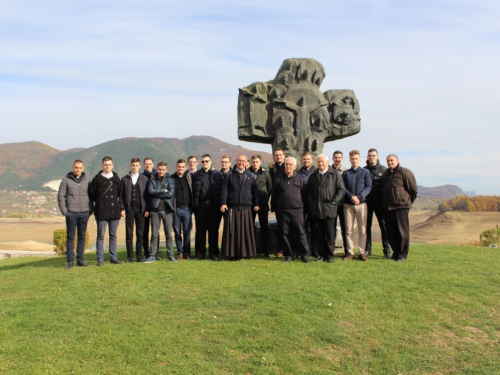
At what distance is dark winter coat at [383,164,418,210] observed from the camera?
298 inches

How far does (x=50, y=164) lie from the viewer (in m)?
121

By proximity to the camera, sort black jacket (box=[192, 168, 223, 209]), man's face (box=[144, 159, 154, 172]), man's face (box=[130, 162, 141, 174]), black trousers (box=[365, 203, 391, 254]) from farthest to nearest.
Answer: man's face (box=[144, 159, 154, 172]) → black jacket (box=[192, 168, 223, 209]) → black trousers (box=[365, 203, 391, 254]) → man's face (box=[130, 162, 141, 174])

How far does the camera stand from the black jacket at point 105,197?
7.74 m

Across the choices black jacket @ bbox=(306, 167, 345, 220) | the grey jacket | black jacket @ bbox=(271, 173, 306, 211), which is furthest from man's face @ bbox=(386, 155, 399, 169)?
the grey jacket

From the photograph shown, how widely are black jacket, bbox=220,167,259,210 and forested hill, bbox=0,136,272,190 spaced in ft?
277

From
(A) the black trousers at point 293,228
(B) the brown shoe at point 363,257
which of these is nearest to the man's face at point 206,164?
(A) the black trousers at point 293,228

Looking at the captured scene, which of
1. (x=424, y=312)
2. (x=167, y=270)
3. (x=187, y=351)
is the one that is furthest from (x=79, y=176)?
(x=424, y=312)

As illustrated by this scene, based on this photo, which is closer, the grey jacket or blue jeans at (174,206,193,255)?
the grey jacket

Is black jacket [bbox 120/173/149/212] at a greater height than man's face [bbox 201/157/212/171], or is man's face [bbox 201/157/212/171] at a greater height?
man's face [bbox 201/157/212/171]

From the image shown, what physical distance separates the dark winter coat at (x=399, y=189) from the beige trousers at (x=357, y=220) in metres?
0.38

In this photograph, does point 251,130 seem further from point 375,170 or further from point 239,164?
point 375,170

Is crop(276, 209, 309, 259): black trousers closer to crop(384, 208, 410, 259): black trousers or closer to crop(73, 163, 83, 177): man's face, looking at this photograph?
crop(384, 208, 410, 259): black trousers

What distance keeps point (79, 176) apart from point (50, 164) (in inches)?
4861

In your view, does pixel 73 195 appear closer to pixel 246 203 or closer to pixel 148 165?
pixel 148 165
